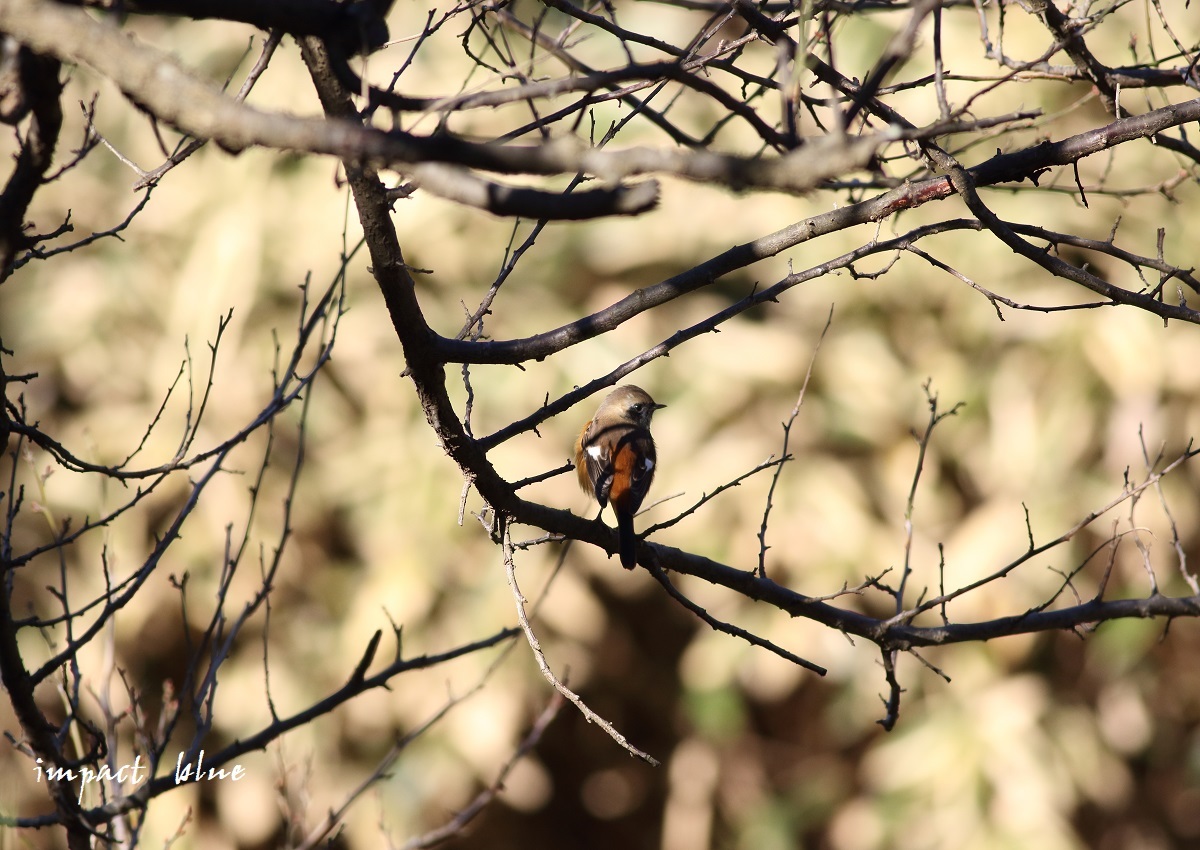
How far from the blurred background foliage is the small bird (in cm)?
75

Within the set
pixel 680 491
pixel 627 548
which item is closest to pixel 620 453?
pixel 680 491

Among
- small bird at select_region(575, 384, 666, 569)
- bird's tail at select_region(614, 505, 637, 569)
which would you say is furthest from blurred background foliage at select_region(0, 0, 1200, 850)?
bird's tail at select_region(614, 505, 637, 569)

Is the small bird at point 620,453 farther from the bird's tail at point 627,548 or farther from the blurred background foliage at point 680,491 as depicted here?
the blurred background foliage at point 680,491

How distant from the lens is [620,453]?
173 inches

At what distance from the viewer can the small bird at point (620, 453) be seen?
4.14 meters

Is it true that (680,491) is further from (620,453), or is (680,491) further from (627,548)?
(627,548)

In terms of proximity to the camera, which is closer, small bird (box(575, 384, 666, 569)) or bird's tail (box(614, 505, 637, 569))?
bird's tail (box(614, 505, 637, 569))

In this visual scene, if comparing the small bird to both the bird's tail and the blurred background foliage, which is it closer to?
the bird's tail

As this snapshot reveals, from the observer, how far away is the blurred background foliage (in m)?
5.64

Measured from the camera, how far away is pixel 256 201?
6.04 meters

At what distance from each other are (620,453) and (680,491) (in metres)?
1.27

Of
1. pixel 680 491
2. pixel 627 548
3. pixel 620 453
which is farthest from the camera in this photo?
pixel 680 491

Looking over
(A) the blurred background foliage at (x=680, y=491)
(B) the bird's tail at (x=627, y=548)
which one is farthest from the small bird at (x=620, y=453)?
(A) the blurred background foliage at (x=680, y=491)

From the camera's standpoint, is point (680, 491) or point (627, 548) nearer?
point (627, 548)
